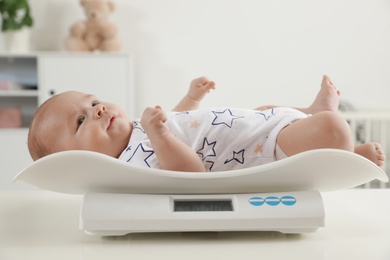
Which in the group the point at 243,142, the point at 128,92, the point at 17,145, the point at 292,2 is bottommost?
the point at 17,145

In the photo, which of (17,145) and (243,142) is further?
(17,145)

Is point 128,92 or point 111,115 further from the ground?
point 111,115

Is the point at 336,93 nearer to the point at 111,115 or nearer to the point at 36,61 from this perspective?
the point at 111,115

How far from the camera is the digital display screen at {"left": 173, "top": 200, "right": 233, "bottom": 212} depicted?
0.80 meters

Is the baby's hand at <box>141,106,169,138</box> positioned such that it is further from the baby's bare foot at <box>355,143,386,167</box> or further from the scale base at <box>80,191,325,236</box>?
the baby's bare foot at <box>355,143,386,167</box>

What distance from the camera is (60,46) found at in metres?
3.64

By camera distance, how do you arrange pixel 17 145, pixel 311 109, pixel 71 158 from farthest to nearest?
pixel 17 145
pixel 311 109
pixel 71 158

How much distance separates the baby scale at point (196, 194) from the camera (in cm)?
76

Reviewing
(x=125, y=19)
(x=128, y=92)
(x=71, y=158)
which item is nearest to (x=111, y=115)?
(x=71, y=158)

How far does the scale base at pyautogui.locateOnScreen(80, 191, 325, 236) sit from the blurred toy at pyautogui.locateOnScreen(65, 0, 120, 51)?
272cm

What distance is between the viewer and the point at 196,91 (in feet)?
4.30

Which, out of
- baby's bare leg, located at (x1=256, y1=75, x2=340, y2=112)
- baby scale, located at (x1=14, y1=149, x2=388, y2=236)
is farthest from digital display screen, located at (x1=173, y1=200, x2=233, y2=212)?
baby's bare leg, located at (x1=256, y1=75, x2=340, y2=112)

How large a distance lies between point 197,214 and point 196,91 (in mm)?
558

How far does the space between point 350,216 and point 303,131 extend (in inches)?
6.0
